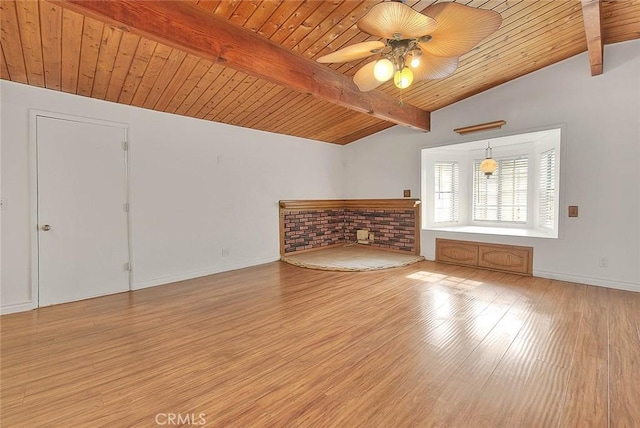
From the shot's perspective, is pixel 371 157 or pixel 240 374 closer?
pixel 240 374

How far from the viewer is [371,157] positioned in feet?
21.2

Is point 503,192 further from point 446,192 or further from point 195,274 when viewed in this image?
point 195,274

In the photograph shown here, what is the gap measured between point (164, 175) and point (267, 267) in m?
2.24

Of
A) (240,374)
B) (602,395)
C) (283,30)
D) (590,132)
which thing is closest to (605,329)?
(602,395)

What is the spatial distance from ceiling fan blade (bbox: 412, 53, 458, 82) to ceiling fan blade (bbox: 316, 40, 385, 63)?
1.53 ft

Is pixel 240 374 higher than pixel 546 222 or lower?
lower

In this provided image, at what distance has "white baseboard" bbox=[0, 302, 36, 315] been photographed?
3.13 metres

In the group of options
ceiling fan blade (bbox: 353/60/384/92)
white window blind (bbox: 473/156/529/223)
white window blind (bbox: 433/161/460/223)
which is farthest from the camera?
white window blind (bbox: 433/161/460/223)

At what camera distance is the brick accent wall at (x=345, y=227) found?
19.5ft

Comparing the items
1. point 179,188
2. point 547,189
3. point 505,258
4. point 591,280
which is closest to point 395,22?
point 179,188

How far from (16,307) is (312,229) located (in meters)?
4.61

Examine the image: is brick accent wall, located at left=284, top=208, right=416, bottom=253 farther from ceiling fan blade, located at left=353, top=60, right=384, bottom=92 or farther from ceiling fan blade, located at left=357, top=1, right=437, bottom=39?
ceiling fan blade, located at left=357, top=1, right=437, bottom=39

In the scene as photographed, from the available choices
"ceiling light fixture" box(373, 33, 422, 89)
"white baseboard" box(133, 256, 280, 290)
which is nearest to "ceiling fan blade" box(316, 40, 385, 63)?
"ceiling light fixture" box(373, 33, 422, 89)

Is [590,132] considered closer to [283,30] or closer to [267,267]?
[283,30]
